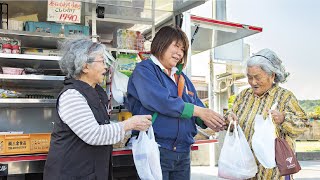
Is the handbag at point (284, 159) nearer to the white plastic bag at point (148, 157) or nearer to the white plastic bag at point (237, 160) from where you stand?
the white plastic bag at point (237, 160)

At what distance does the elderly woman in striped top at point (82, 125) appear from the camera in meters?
2.06

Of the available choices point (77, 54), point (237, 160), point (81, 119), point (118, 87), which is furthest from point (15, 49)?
point (237, 160)

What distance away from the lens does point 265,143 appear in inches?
88.8

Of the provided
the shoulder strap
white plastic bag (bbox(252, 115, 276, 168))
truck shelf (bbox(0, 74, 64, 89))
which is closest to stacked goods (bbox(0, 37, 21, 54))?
truck shelf (bbox(0, 74, 64, 89))

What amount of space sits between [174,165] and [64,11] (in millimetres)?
1716

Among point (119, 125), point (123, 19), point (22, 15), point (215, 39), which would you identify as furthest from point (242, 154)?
point (215, 39)

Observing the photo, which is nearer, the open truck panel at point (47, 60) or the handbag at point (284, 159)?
the handbag at point (284, 159)

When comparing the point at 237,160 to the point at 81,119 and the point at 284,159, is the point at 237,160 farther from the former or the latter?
the point at 81,119

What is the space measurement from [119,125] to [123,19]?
1888mm

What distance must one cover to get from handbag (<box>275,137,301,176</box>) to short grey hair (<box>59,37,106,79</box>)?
48.0 inches

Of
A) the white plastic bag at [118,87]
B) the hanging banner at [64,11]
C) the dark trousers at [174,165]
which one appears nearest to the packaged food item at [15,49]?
the hanging banner at [64,11]

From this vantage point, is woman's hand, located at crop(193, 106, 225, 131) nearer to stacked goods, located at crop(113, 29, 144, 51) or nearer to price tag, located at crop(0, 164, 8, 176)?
price tag, located at crop(0, 164, 8, 176)

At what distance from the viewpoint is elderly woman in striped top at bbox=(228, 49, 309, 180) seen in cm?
231

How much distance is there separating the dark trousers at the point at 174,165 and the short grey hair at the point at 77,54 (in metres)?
0.70
